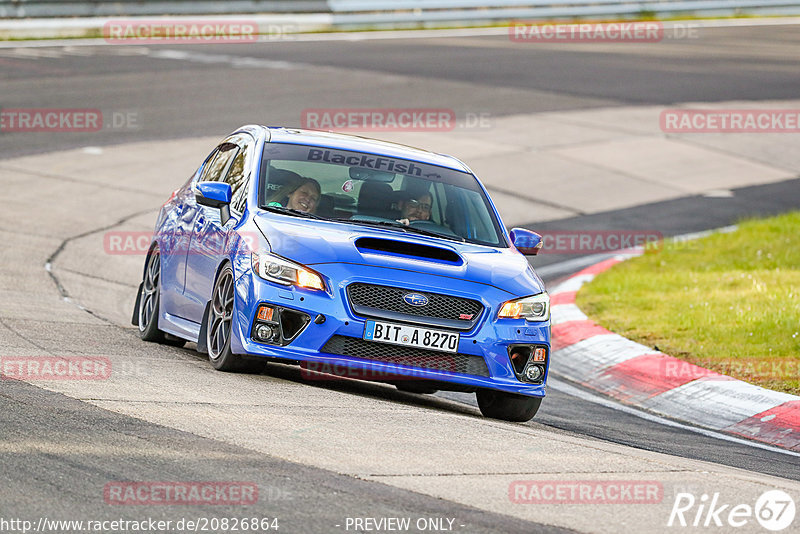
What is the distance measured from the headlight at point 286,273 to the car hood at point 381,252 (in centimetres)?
5

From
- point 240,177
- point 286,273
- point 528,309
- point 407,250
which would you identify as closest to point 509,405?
point 528,309

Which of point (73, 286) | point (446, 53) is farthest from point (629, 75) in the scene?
point (73, 286)

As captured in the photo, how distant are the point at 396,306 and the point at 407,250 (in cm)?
50

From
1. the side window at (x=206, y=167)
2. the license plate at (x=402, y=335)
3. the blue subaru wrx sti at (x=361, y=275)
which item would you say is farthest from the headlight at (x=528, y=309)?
the side window at (x=206, y=167)

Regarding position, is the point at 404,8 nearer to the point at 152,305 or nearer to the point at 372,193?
the point at 152,305

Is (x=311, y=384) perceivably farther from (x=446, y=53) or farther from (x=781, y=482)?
(x=446, y=53)

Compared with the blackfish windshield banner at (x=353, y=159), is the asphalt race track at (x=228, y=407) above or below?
below

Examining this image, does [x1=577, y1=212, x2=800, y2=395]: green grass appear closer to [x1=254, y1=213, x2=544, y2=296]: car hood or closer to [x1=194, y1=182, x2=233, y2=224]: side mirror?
[x1=254, y1=213, x2=544, y2=296]: car hood

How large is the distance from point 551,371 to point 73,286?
15.4 feet

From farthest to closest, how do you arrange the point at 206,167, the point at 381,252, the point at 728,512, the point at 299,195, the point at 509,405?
1. the point at 206,167
2. the point at 299,195
3. the point at 509,405
4. the point at 381,252
5. the point at 728,512

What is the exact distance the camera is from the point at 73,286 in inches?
505

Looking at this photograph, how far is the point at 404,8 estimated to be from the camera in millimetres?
40500

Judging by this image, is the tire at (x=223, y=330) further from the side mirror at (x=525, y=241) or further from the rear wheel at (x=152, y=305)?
the side mirror at (x=525, y=241)

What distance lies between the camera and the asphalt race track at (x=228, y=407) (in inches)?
225
